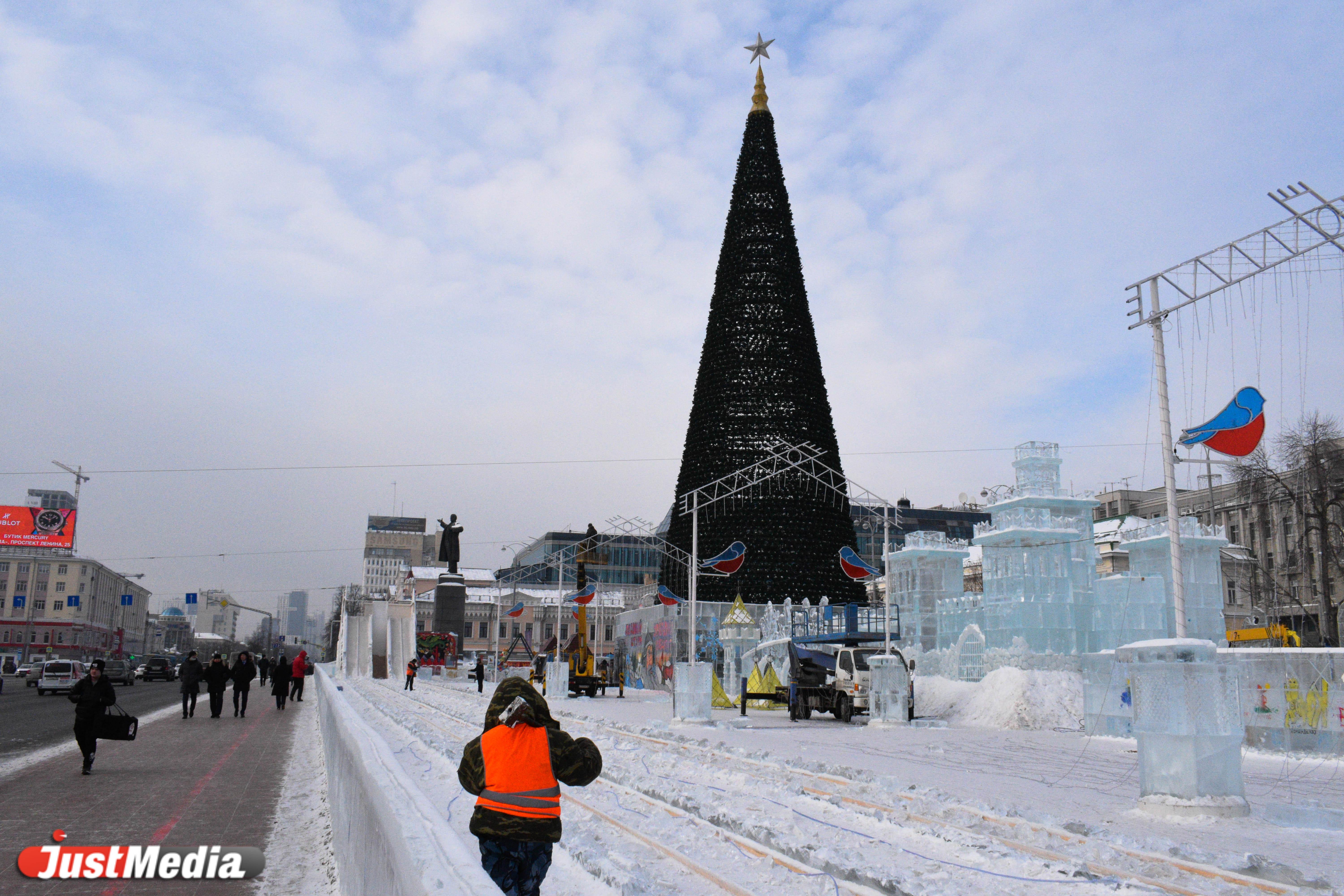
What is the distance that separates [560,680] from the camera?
1143 inches

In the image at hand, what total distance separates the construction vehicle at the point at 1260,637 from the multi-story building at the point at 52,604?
282ft

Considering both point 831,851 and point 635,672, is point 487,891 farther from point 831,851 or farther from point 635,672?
point 635,672

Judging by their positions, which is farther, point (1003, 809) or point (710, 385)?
point (710, 385)

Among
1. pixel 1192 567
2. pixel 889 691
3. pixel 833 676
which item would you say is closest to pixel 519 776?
pixel 889 691

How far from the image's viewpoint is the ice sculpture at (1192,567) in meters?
24.5

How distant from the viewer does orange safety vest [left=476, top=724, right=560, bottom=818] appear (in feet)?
13.5

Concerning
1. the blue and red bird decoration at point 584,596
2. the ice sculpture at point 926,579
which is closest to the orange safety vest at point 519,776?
the ice sculpture at point 926,579

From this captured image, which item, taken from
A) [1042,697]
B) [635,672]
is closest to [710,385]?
[635,672]

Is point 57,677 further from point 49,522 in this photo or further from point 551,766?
point 49,522

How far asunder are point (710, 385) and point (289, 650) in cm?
17797

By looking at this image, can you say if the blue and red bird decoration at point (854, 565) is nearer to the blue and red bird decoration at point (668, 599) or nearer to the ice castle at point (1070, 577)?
the ice castle at point (1070, 577)

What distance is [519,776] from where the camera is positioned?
4.13m

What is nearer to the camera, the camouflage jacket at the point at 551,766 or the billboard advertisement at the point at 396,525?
the camouflage jacket at the point at 551,766

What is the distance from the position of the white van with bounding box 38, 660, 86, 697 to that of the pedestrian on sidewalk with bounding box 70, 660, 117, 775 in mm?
28208
